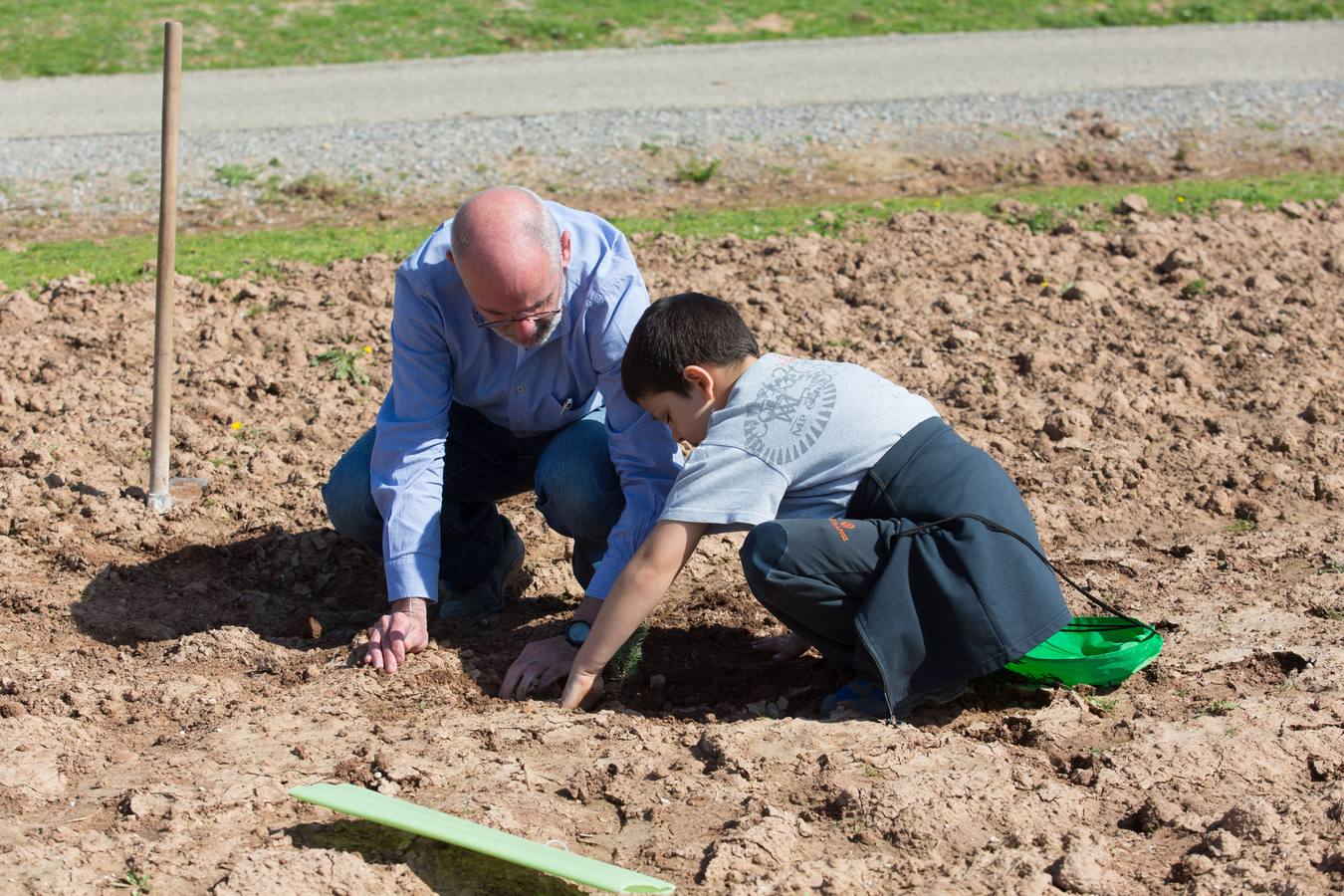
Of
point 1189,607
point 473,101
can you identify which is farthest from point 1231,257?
point 473,101

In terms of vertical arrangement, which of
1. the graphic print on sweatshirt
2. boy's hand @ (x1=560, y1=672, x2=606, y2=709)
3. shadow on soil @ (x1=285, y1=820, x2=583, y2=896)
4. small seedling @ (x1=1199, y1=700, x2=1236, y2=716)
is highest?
the graphic print on sweatshirt

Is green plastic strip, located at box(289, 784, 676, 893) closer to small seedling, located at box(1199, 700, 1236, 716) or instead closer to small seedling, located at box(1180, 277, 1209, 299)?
small seedling, located at box(1199, 700, 1236, 716)

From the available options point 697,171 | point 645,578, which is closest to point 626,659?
point 645,578

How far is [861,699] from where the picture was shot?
356cm

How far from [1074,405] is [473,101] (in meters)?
6.73

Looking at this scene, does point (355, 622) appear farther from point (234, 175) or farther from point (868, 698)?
point (234, 175)

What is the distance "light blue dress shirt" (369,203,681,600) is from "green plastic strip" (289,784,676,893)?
91 centimetres

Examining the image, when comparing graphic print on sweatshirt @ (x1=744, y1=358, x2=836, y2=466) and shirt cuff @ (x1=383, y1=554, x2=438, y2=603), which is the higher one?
graphic print on sweatshirt @ (x1=744, y1=358, x2=836, y2=466)

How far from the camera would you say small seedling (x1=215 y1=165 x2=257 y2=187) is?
8836 mm

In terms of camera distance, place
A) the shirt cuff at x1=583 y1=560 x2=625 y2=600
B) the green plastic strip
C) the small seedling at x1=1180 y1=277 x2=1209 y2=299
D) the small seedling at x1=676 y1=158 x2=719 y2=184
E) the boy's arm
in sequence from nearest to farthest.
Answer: the green plastic strip, the boy's arm, the shirt cuff at x1=583 y1=560 x2=625 y2=600, the small seedling at x1=1180 y1=277 x2=1209 y2=299, the small seedling at x1=676 y1=158 x2=719 y2=184

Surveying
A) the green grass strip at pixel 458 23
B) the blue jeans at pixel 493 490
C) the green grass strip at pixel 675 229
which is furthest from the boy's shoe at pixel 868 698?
the green grass strip at pixel 458 23

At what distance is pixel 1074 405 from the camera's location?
5445 millimetres

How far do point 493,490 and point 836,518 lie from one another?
4.30 feet

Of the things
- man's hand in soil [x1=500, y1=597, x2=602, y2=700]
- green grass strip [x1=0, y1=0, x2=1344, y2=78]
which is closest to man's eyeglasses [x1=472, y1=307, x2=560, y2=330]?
man's hand in soil [x1=500, y1=597, x2=602, y2=700]
